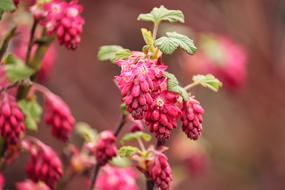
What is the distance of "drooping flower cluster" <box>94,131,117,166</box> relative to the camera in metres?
1.84

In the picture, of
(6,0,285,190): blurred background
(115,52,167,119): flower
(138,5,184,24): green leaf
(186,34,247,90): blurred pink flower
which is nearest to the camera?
(115,52,167,119): flower

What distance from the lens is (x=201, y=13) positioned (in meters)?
5.16

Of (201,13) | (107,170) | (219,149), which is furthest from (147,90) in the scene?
(219,149)

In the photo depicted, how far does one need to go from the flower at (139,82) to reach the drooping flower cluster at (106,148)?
35 cm

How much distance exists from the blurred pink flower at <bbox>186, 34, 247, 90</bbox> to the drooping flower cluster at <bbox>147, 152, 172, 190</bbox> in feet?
5.67

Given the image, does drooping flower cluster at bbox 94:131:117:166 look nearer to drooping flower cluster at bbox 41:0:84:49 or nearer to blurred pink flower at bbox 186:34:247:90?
drooping flower cluster at bbox 41:0:84:49

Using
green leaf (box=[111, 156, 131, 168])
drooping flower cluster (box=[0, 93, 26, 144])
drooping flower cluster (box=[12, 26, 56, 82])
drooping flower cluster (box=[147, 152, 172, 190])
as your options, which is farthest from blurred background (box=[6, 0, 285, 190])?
drooping flower cluster (box=[147, 152, 172, 190])

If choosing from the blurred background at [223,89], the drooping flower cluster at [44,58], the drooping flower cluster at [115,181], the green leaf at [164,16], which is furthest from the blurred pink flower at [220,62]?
the green leaf at [164,16]

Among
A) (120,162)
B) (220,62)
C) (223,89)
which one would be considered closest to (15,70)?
(120,162)

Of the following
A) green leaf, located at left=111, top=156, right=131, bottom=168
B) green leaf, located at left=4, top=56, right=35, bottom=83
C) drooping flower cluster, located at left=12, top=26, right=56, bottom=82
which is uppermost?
drooping flower cluster, located at left=12, top=26, right=56, bottom=82

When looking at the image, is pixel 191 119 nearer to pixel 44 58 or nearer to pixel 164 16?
pixel 164 16

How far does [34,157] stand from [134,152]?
403 mm

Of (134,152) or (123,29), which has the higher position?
(123,29)

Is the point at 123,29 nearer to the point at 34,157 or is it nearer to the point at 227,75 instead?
the point at 227,75
